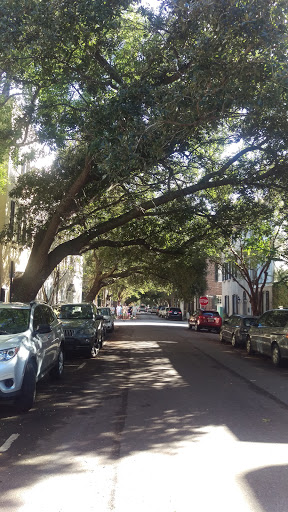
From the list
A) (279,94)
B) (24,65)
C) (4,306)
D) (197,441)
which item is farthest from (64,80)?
(197,441)

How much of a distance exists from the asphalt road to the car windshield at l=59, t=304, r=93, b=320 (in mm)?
4547

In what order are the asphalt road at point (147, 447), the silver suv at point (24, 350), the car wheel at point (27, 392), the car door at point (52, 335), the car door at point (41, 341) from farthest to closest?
the car door at point (52, 335)
the car door at point (41, 341)
the car wheel at point (27, 392)
the silver suv at point (24, 350)
the asphalt road at point (147, 447)

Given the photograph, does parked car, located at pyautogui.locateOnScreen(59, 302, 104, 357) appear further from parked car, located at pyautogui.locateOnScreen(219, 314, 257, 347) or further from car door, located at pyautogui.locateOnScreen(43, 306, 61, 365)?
parked car, located at pyautogui.locateOnScreen(219, 314, 257, 347)

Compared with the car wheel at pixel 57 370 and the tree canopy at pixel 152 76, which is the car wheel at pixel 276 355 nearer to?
the tree canopy at pixel 152 76

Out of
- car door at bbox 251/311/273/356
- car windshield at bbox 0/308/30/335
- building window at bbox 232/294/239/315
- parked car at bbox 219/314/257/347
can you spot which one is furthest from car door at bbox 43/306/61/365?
building window at bbox 232/294/239/315

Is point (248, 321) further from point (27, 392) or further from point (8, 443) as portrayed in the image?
point (8, 443)

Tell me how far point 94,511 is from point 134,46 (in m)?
12.1

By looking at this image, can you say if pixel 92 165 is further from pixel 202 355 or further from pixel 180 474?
pixel 180 474

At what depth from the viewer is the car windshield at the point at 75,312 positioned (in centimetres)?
1467

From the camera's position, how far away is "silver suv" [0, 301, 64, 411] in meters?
6.47

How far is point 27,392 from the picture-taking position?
682 cm

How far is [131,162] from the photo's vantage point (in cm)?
880

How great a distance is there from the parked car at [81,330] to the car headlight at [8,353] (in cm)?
669

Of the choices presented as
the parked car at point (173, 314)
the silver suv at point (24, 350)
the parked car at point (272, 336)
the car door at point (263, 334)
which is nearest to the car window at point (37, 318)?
the silver suv at point (24, 350)
